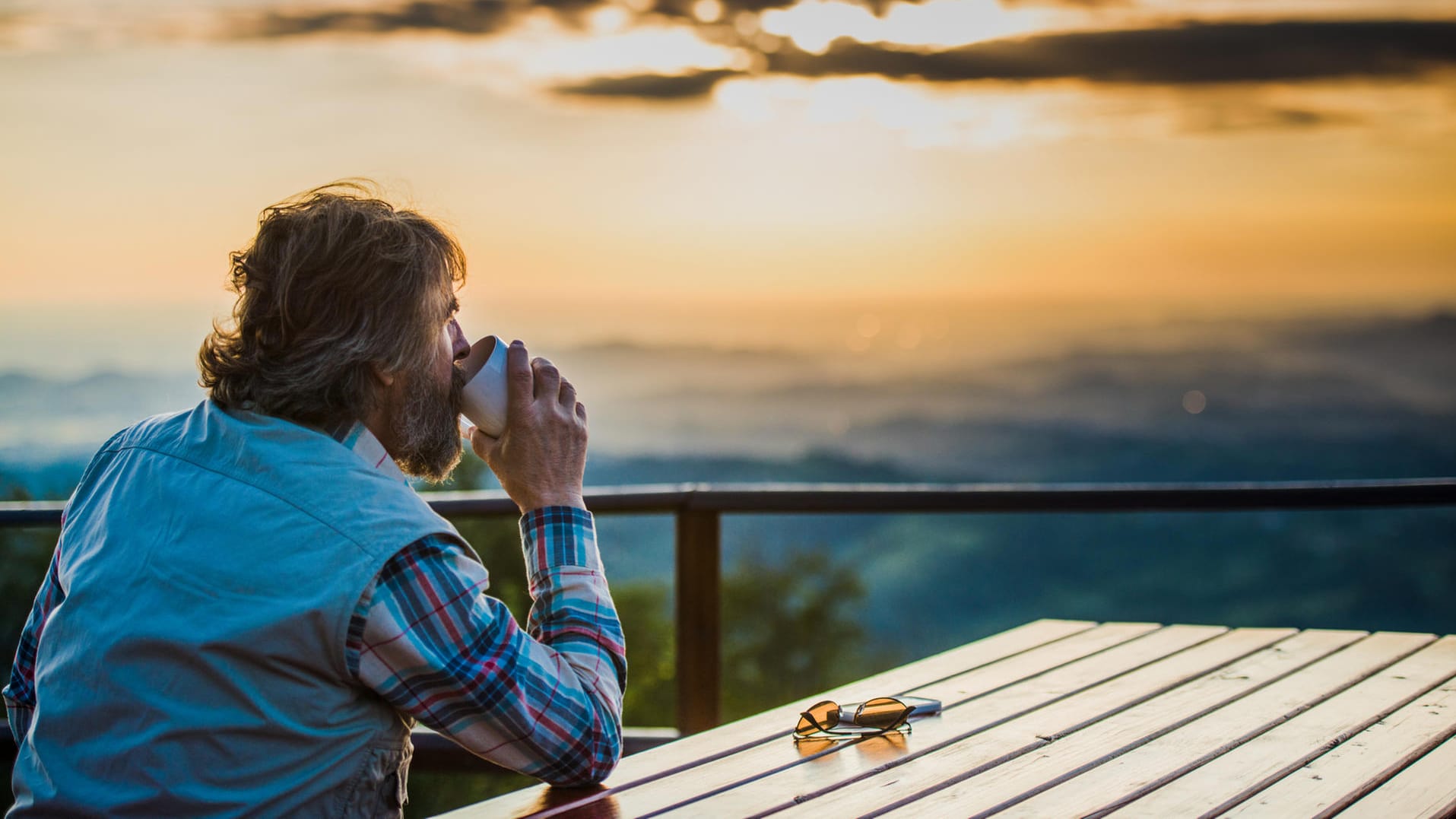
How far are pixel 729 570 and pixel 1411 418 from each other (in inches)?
647

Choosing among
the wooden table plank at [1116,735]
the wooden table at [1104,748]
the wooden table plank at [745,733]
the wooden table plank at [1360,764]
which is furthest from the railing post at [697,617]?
the wooden table plank at [1360,764]

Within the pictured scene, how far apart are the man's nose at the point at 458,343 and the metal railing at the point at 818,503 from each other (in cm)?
131

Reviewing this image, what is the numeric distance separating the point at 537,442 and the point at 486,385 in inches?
3.5

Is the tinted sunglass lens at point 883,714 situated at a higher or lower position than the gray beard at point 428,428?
lower

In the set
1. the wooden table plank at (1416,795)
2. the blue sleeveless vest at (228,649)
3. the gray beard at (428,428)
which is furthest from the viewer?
the gray beard at (428,428)

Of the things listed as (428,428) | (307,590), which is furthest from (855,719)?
(307,590)

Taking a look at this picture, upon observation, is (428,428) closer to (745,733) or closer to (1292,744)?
(745,733)

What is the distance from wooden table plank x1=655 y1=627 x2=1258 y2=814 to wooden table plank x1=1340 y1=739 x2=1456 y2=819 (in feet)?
1.21

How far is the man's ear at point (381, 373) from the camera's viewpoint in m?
1.36

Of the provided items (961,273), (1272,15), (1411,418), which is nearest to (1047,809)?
(1272,15)

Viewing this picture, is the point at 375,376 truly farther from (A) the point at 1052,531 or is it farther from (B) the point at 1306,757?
(A) the point at 1052,531

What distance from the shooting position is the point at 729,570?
1253 inches

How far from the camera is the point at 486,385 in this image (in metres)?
1.50

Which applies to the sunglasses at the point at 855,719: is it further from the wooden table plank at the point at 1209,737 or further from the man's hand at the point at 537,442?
the man's hand at the point at 537,442
